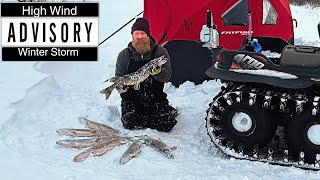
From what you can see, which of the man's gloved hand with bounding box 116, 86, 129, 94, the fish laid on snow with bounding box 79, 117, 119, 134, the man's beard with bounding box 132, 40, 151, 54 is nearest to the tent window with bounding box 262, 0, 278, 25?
the man's beard with bounding box 132, 40, 151, 54

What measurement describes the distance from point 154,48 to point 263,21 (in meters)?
2.51

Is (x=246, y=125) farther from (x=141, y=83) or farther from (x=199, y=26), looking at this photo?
(x=199, y=26)

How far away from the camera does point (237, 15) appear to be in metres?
8.04

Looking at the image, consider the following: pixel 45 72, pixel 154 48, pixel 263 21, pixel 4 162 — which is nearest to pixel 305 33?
pixel 263 21

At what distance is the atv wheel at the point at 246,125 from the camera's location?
17.1ft

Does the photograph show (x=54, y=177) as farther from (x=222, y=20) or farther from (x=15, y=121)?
(x=222, y=20)

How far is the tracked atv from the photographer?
5.00 m

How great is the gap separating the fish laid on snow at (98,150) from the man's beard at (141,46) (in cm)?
121

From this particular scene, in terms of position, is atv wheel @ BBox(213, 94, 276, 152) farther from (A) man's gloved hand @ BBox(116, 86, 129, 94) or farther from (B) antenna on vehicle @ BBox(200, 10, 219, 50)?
(A) man's gloved hand @ BBox(116, 86, 129, 94)

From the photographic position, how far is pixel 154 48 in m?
6.30

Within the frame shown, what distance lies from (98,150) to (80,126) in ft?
3.42

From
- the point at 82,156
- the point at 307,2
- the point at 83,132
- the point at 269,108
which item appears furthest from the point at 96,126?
the point at 307,2

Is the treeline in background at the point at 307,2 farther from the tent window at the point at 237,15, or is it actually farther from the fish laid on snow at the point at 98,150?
the fish laid on snow at the point at 98,150

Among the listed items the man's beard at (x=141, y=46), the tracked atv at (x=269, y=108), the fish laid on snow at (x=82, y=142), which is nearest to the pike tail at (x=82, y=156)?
the fish laid on snow at (x=82, y=142)
